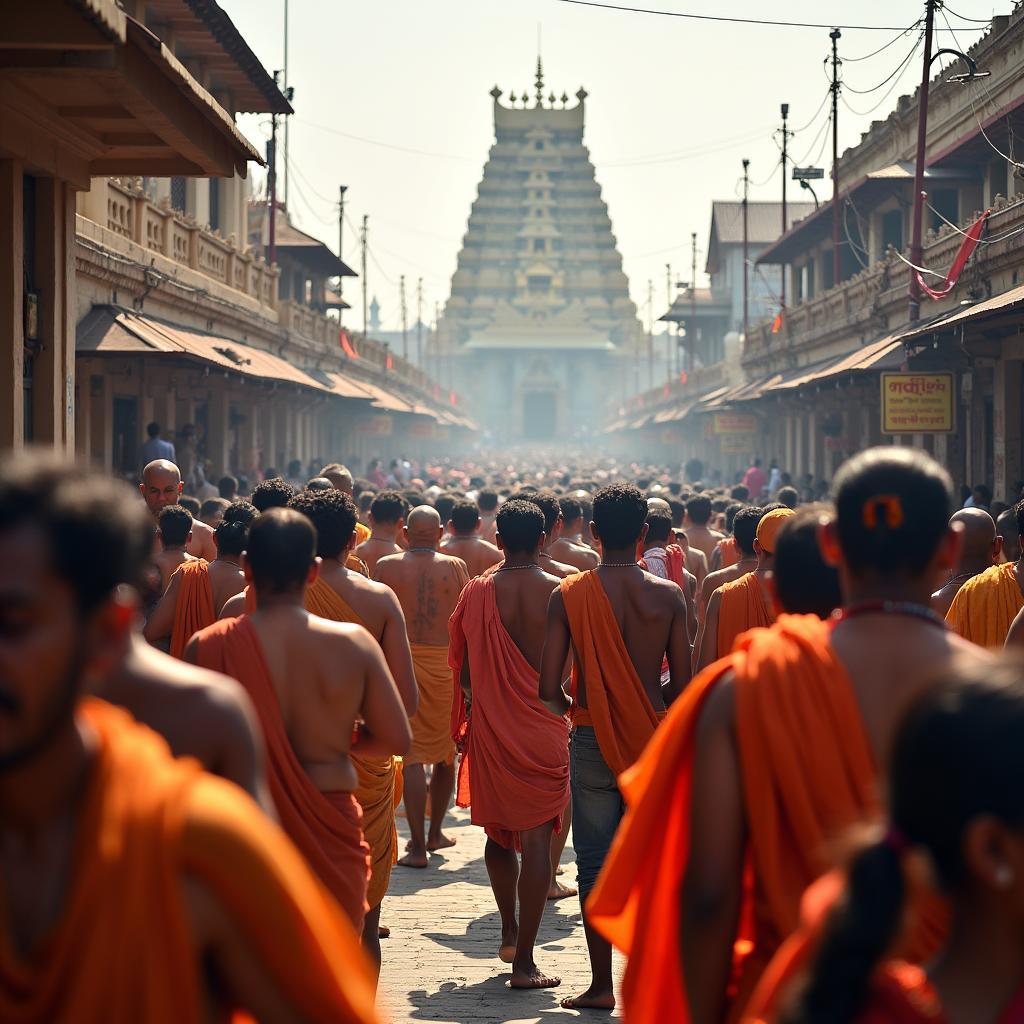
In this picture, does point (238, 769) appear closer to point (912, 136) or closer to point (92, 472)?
point (92, 472)

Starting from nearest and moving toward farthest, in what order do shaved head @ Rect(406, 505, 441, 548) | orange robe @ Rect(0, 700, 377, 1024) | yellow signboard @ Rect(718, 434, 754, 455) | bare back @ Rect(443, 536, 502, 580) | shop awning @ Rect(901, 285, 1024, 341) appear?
orange robe @ Rect(0, 700, 377, 1024), shaved head @ Rect(406, 505, 441, 548), bare back @ Rect(443, 536, 502, 580), shop awning @ Rect(901, 285, 1024, 341), yellow signboard @ Rect(718, 434, 754, 455)

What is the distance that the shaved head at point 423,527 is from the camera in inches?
335

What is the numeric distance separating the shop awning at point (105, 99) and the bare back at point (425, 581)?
2.65 m

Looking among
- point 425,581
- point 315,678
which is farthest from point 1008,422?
point 315,678

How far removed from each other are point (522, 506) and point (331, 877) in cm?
279

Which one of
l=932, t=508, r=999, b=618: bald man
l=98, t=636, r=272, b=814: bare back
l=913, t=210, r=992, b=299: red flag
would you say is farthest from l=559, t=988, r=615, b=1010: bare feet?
l=913, t=210, r=992, b=299: red flag

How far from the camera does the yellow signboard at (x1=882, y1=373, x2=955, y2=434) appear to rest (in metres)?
16.9

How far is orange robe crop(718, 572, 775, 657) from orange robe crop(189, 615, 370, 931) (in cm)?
234

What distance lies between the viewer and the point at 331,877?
4348mm

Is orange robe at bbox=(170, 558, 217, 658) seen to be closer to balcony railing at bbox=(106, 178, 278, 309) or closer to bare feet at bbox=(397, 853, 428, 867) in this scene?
bare feet at bbox=(397, 853, 428, 867)

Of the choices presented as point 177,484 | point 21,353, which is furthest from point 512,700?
point 21,353

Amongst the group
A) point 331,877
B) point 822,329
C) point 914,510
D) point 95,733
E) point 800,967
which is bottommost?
point 331,877

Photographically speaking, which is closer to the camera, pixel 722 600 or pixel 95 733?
pixel 95 733

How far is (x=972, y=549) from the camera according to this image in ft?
24.2
